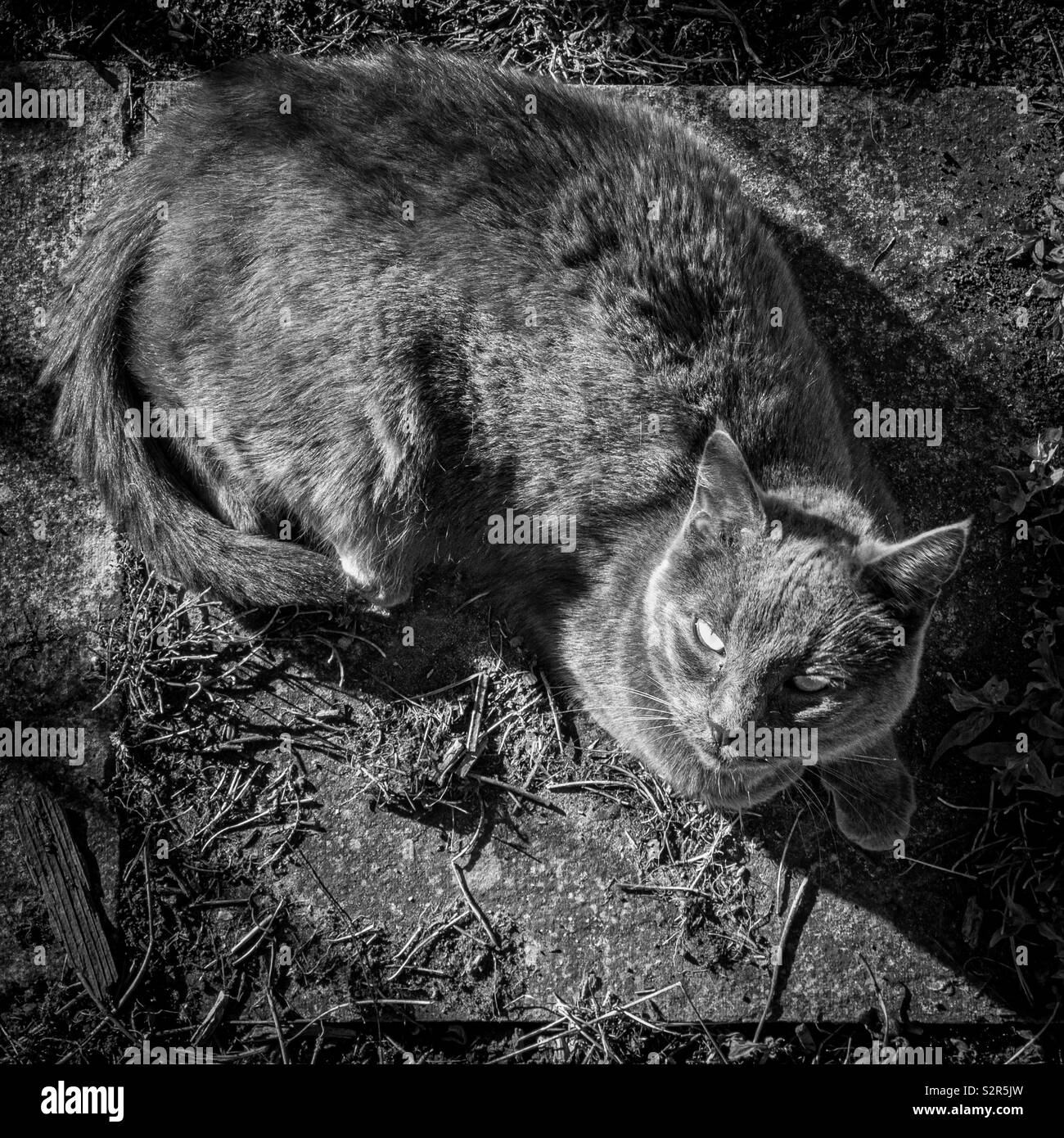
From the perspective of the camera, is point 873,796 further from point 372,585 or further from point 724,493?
point 372,585

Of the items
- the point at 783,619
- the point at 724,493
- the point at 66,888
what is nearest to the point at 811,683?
the point at 783,619

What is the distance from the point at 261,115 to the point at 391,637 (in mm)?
1821

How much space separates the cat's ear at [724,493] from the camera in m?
2.36

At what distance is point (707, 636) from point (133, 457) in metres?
2.00

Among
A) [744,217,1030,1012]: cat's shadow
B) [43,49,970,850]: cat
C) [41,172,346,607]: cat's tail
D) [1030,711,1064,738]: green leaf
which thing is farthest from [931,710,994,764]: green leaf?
[41,172,346,607]: cat's tail

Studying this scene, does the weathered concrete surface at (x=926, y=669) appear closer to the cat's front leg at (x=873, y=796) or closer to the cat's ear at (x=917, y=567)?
the cat's front leg at (x=873, y=796)

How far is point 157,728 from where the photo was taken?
131 inches

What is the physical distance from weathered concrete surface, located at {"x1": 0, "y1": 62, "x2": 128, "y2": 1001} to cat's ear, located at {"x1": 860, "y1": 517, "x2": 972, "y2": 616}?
270 centimetres

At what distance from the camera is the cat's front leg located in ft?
10.4

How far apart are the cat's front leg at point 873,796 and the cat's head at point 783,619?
0.51 metres

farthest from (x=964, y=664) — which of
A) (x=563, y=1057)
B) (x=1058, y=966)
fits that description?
(x=563, y=1057)

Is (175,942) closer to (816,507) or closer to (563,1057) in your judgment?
(563,1057)

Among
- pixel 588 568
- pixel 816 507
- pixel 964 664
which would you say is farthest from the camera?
pixel 964 664

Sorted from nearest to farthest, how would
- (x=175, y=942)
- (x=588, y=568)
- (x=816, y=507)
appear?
(x=816, y=507) < (x=588, y=568) < (x=175, y=942)
